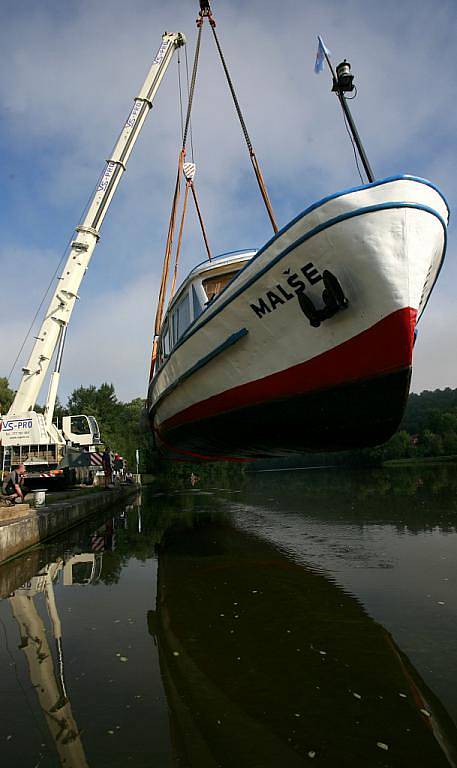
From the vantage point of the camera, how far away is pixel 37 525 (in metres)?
6.94

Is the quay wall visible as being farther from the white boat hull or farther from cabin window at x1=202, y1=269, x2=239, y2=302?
cabin window at x1=202, y1=269, x2=239, y2=302

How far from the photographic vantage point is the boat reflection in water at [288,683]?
1.99 metres

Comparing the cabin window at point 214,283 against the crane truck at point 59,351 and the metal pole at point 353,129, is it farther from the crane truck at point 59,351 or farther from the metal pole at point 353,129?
the crane truck at point 59,351

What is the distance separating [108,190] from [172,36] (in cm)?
695

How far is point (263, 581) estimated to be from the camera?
4824mm

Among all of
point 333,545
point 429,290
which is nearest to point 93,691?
point 333,545

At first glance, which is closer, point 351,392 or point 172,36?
point 351,392

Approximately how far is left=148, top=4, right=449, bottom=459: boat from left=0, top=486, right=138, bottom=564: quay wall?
298cm

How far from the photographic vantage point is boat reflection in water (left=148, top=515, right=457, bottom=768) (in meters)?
1.99

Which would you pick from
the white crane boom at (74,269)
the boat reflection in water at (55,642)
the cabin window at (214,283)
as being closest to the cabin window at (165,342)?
the cabin window at (214,283)

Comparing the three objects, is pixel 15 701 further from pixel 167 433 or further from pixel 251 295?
pixel 167 433

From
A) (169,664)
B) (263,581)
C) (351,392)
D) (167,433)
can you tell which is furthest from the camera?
(167,433)

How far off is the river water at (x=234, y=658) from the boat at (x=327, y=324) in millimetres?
1678

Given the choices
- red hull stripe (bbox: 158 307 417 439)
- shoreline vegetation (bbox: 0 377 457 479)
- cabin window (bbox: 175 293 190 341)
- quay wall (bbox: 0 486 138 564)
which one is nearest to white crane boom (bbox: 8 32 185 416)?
quay wall (bbox: 0 486 138 564)
